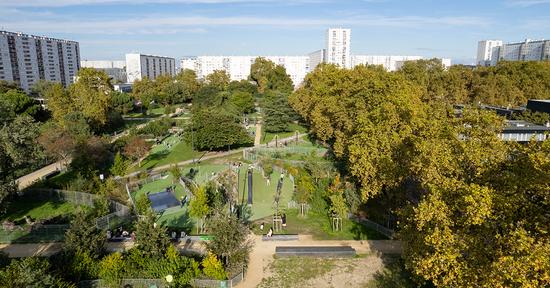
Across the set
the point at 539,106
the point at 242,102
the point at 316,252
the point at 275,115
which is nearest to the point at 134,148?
the point at 275,115

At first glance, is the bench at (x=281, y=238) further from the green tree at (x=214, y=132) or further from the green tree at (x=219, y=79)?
the green tree at (x=219, y=79)

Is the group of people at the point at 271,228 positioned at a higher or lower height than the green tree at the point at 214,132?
lower

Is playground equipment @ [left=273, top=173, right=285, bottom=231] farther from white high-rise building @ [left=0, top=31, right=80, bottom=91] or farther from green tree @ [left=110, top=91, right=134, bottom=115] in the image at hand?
white high-rise building @ [left=0, top=31, right=80, bottom=91]

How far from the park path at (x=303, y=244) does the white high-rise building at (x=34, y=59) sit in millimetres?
106457

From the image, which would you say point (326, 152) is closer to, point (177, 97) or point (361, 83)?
point (361, 83)

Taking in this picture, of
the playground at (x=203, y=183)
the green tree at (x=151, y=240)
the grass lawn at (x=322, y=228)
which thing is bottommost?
the grass lawn at (x=322, y=228)

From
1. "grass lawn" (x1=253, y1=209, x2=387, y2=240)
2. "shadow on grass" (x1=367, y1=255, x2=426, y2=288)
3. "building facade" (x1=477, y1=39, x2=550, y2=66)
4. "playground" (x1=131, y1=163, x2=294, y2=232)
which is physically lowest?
"shadow on grass" (x1=367, y1=255, x2=426, y2=288)

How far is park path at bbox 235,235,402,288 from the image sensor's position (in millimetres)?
19766

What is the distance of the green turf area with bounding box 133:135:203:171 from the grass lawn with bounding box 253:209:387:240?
776 inches

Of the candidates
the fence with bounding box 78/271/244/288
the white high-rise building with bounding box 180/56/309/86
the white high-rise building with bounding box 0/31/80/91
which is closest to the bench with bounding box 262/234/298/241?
the fence with bounding box 78/271/244/288

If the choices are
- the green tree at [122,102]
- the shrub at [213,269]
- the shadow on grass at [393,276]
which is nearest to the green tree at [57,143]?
the shrub at [213,269]

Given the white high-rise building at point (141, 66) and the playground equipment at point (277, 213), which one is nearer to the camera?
the playground equipment at point (277, 213)

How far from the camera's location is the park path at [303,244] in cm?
1977

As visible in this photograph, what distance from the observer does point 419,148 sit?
19547 millimetres
